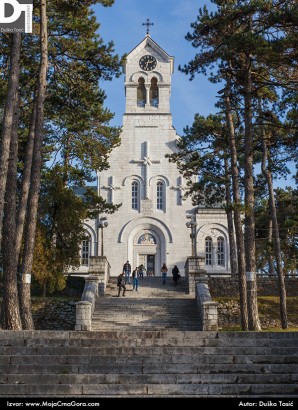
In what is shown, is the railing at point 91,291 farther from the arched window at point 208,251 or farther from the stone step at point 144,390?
the arched window at point 208,251

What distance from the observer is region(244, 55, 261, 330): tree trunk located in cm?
1875

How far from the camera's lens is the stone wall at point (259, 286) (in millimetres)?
27844

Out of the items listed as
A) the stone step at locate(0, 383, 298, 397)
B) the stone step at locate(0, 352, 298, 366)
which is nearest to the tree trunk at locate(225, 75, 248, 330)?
the stone step at locate(0, 352, 298, 366)

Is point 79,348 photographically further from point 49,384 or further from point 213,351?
point 213,351

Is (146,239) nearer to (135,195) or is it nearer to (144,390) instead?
(135,195)

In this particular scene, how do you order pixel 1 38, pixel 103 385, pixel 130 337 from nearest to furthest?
pixel 103 385 < pixel 130 337 < pixel 1 38

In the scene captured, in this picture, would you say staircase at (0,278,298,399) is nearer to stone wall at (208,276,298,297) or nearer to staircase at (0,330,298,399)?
staircase at (0,330,298,399)

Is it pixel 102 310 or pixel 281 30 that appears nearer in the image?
pixel 281 30

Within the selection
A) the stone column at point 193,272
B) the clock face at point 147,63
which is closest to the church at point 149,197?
the clock face at point 147,63

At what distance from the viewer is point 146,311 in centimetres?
2266

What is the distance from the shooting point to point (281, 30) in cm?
1797

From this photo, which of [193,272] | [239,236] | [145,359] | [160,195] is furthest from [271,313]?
[160,195]

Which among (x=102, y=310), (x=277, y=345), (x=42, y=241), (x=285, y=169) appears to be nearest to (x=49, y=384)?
(x=277, y=345)

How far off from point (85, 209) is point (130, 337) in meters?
15.6
